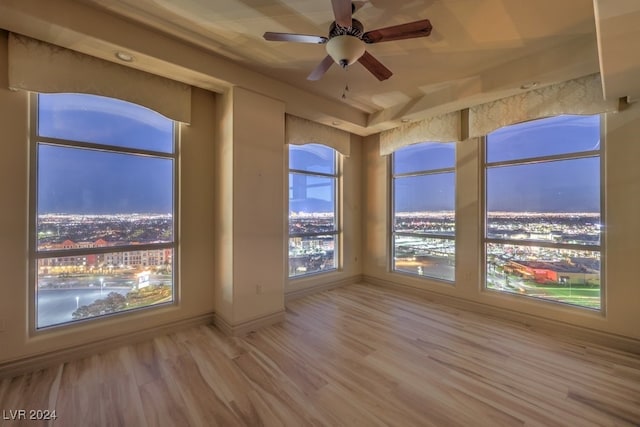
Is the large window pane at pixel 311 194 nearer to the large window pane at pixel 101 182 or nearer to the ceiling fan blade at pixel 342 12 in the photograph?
the large window pane at pixel 101 182

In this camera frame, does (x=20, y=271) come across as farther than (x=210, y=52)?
No

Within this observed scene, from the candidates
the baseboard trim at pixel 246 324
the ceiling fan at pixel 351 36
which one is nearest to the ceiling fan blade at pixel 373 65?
the ceiling fan at pixel 351 36

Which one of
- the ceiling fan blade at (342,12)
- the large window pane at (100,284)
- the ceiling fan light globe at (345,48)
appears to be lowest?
the large window pane at (100,284)

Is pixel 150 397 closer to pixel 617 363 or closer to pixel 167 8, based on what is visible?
pixel 167 8

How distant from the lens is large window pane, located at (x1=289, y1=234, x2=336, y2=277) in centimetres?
416

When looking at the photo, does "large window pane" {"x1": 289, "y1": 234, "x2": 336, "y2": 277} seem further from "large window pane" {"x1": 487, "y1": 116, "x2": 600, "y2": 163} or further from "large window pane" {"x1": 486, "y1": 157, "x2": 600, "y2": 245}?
"large window pane" {"x1": 487, "y1": 116, "x2": 600, "y2": 163}

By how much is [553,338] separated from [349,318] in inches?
87.2

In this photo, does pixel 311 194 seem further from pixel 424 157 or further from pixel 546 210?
pixel 546 210

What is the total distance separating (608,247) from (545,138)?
1.37 meters

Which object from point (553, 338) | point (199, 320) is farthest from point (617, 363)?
point (199, 320)

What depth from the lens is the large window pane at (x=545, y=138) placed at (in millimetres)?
2924

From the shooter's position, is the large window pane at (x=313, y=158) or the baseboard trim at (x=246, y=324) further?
the large window pane at (x=313, y=158)

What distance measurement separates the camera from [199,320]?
3188mm

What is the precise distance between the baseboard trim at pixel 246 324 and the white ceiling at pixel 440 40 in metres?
2.71
